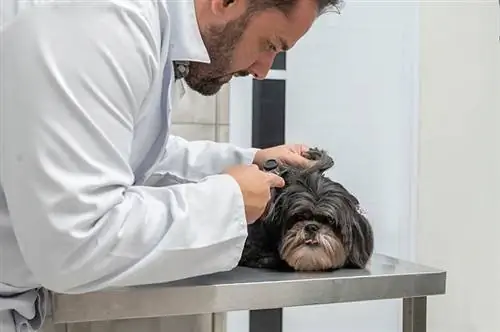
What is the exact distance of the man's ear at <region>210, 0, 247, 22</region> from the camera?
32.6 inches

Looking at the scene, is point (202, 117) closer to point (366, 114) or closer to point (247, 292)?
point (366, 114)

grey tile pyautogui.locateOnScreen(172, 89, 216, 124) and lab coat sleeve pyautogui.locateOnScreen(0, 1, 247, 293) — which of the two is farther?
grey tile pyautogui.locateOnScreen(172, 89, 216, 124)

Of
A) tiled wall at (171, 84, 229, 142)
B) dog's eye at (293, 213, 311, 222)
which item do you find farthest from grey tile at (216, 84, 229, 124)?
dog's eye at (293, 213, 311, 222)

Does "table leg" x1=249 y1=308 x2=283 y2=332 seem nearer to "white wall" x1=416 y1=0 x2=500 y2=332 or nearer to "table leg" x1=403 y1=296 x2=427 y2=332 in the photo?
"white wall" x1=416 y1=0 x2=500 y2=332

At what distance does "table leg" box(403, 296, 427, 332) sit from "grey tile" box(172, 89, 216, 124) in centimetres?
61

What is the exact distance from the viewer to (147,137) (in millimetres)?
863

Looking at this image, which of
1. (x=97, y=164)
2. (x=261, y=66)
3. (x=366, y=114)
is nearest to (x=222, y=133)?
(x=366, y=114)

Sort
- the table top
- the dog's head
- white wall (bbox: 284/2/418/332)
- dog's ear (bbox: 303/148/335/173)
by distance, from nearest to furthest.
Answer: the table top
the dog's head
dog's ear (bbox: 303/148/335/173)
white wall (bbox: 284/2/418/332)

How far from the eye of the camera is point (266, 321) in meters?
1.49

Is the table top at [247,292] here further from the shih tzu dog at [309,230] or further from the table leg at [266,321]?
the table leg at [266,321]

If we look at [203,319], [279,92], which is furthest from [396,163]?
[203,319]

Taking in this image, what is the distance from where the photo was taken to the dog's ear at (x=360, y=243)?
95cm

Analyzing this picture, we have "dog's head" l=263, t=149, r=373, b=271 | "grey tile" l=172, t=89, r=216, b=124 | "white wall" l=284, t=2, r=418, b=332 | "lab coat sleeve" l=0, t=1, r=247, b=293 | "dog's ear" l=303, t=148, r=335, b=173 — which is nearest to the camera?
"lab coat sleeve" l=0, t=1, r=247, b=293

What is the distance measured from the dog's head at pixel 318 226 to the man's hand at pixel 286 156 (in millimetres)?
62
